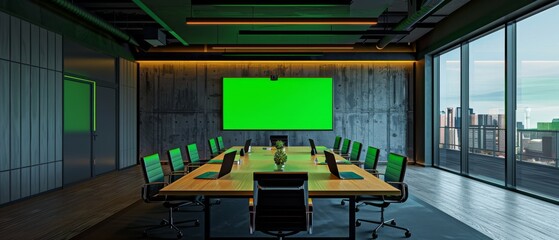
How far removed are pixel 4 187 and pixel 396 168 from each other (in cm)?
586

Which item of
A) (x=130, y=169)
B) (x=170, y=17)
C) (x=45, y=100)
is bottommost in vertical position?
(x=130, y=169)

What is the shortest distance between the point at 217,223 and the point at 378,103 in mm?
7580

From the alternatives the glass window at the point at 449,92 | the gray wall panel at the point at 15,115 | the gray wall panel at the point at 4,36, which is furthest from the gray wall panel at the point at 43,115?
the glass window at the point at 449,92

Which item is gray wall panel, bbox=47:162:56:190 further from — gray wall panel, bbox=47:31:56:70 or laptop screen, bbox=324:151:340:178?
laptop screen, bbox=324:151:340:178

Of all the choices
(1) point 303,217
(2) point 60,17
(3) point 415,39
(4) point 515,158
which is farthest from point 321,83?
(1) point 303,217

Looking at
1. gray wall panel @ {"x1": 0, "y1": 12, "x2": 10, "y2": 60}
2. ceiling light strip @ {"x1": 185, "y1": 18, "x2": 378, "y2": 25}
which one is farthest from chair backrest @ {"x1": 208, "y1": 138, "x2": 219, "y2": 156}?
gray wall panel @ {"x1": 0, "y1": 12, "x2": 10, "y2": 60}

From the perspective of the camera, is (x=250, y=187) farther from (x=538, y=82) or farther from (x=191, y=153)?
(x=538, y=82)

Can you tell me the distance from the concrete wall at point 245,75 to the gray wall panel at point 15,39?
4.92 m

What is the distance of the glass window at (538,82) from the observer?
683cm

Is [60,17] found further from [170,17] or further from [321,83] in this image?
[321,83]

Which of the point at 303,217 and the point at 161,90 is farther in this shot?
the point at 161,90

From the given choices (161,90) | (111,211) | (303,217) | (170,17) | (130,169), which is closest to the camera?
(303,217)

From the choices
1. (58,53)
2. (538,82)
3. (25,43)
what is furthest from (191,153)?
(538,82)

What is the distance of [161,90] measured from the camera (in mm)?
11070
